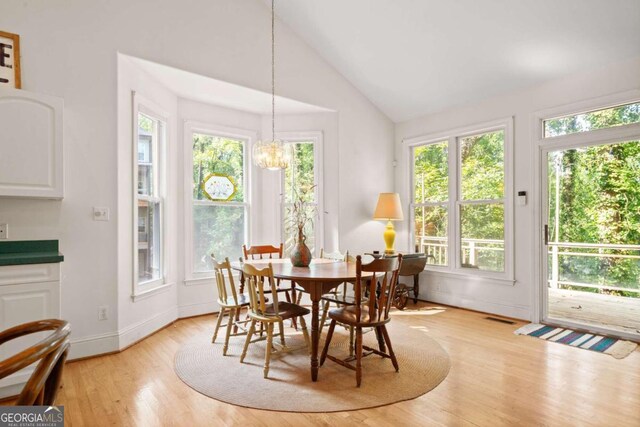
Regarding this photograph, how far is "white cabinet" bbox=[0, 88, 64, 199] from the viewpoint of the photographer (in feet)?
8.95

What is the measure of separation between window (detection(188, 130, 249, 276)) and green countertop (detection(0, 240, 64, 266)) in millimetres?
1795

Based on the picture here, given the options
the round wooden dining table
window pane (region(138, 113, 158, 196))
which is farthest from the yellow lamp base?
window pane (region(138, 113, 158, 196))

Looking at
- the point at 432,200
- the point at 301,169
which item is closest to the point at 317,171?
the point at 301,169

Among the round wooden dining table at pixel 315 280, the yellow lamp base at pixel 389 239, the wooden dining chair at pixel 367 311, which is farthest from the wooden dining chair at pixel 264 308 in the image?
the yellow lamp base at pixel 389 239

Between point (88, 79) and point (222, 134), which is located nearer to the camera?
point (88, 79)

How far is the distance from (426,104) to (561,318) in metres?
3.14

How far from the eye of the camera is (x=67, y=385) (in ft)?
9.04

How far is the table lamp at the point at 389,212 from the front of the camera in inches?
209

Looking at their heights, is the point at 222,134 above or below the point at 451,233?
above

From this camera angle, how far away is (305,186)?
17.7 feet

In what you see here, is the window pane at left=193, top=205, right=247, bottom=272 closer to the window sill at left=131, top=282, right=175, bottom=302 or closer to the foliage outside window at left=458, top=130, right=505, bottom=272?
the window sill at left=131, top=282, right=175, bottom=302

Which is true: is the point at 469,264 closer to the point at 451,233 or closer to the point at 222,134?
the point at 451,233

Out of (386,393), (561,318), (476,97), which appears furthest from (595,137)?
(386,393)

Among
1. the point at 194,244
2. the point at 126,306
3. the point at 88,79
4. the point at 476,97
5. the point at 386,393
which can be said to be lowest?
the point at 386,393
